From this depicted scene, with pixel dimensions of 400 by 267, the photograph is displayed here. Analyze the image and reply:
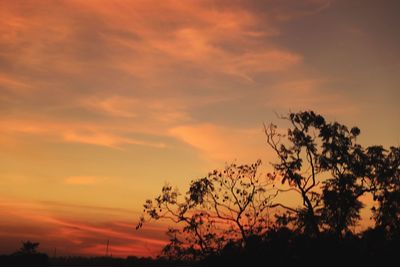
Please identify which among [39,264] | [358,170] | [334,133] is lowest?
[39,264]

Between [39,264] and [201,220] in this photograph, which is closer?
[201,220]

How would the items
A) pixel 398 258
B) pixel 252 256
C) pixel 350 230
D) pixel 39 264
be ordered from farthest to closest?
pixel 39 264 → pixel 252 256 → pixel 350 230 → pixel 398 258

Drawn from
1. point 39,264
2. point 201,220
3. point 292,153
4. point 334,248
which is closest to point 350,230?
point 334,248

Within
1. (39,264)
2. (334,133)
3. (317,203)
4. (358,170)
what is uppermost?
(334,133)

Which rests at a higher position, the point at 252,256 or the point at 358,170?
the point at 358,170

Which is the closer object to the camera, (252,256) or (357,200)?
(357,200)

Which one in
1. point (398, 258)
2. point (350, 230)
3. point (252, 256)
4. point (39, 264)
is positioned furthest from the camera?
point (39, 264)

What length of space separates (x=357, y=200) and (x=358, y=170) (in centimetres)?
210

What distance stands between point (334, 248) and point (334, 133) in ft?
25.1

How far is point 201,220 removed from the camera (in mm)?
34156

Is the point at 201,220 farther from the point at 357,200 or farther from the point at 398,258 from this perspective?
the point at 398,258

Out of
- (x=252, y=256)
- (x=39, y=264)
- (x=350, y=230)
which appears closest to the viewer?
(x=350, y=230)

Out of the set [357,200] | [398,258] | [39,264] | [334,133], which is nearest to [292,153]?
[334,133]

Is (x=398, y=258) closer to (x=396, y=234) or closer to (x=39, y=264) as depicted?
(x=396, y=234)
